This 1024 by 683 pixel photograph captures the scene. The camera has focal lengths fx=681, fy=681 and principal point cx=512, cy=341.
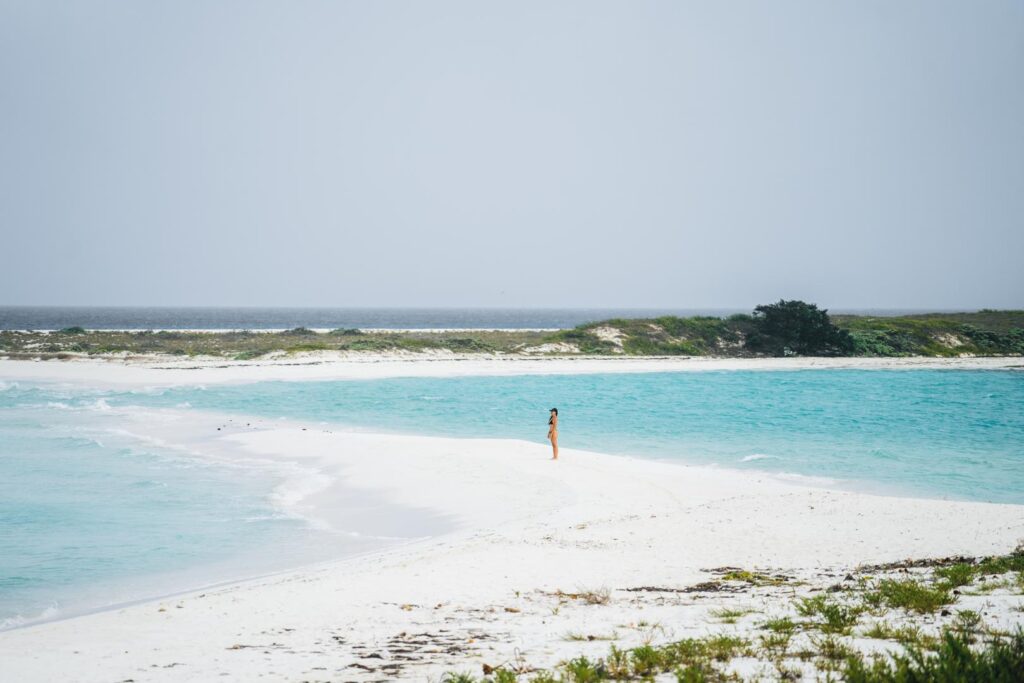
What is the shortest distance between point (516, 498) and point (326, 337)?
5103 centimetres

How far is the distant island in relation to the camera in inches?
2111

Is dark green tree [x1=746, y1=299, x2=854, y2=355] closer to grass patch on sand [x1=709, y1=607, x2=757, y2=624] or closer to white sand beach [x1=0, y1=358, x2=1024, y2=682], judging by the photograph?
white sand beach [x1=0, y1=358, x2=1024, y2=682]

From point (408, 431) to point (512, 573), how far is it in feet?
48.4

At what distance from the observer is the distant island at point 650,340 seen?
53625 mm

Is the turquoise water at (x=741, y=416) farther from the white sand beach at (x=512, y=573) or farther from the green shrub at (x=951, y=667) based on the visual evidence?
the green shrub at (x=951, y=667)

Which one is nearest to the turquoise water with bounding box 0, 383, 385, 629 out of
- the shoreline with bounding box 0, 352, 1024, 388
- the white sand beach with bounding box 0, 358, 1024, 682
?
the white sand beach with bounding box 0, 358, 1024, 682

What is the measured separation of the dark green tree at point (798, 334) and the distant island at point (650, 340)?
89 millimetres

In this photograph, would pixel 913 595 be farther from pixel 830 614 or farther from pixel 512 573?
pixel 512 573

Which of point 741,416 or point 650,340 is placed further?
point 650,340

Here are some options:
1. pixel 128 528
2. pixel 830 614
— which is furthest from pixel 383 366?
pixel 830 614

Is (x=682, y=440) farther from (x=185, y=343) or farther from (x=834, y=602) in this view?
(x=185, y=343)

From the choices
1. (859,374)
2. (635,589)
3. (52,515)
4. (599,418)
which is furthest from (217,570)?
(859,374)

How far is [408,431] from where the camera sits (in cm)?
2341

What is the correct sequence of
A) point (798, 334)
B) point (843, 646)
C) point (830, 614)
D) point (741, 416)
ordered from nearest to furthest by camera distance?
1. point (843, 646)
2. point (830, 614)
3. point (741, 416)
4. point (798, 334)
